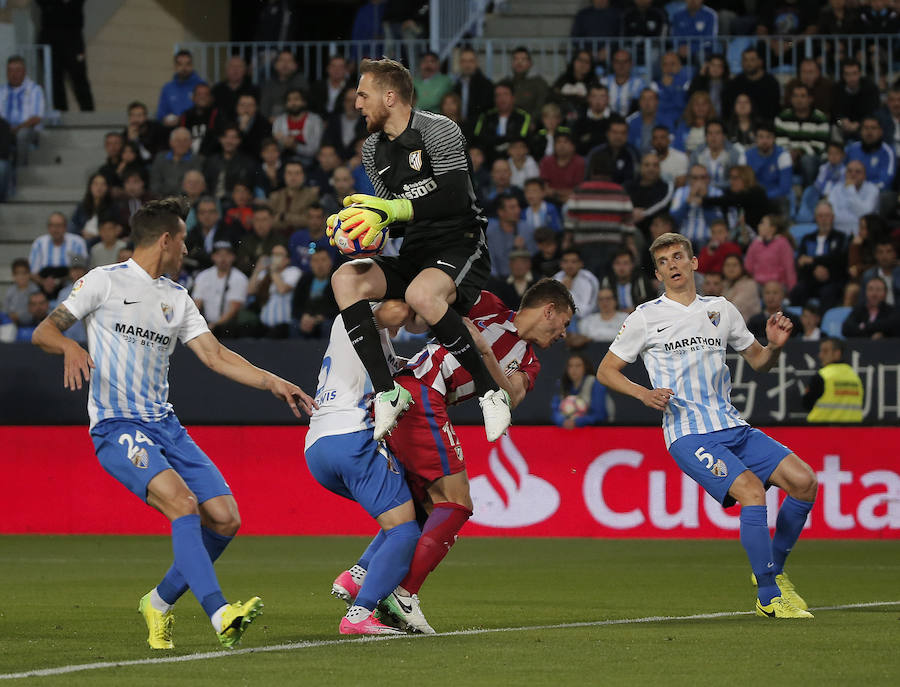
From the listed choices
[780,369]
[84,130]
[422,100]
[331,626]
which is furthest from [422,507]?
[84,130]

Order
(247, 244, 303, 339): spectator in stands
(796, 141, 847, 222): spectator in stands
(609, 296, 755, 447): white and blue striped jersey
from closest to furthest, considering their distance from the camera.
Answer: (609, 296, 755, 447): white and blue striped jersey, (247, 244, 303, 339): spectator in stands, (796, 141, 847, 222): spectator in stands

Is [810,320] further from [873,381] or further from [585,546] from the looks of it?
[585,546]

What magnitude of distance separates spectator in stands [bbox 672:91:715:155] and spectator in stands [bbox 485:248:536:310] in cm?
287

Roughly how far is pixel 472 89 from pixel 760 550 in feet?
36.9

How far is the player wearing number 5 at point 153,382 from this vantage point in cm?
691

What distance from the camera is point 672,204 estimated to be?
55.2ft

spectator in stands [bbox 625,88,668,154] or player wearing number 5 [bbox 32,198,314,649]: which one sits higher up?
spectator in stands [bbox 625,88,668,154]

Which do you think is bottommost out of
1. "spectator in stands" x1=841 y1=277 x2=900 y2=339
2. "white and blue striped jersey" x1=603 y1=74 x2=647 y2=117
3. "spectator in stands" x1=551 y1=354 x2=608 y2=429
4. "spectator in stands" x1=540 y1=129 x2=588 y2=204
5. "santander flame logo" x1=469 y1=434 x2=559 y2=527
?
"santander flame logo" x1=469 y1=434 x2=559 y2=527

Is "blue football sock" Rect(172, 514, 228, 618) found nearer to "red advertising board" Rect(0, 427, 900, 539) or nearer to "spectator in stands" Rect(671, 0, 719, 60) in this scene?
"red advertising board" Rect(0, 427, 900, 539)

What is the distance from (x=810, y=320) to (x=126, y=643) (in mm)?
9461

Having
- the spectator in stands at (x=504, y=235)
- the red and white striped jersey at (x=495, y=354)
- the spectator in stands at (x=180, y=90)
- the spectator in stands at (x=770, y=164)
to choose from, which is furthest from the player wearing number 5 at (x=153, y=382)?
the spectator in stands at (x=180, y=90)

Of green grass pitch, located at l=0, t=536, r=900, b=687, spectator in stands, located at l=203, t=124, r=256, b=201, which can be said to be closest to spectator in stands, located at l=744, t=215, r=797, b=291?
green grass pitch, located at l=0, t=536, r=900, b=687

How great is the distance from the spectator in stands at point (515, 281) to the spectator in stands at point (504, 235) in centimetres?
67

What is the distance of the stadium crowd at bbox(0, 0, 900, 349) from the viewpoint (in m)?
15.8
